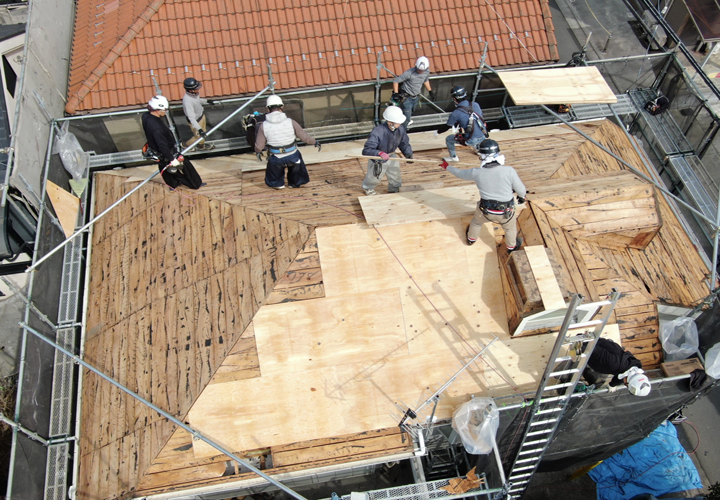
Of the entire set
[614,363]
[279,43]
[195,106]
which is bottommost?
[614,363]

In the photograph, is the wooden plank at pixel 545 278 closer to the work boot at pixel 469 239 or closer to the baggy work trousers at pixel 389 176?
the work boot at pixel 469 239

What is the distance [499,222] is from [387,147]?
213cm

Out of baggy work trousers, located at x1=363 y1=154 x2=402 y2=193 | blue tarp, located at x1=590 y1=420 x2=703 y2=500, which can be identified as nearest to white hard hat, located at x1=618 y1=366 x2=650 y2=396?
blue tarp, located at x1=590 y1=420 x2=703 y2=500

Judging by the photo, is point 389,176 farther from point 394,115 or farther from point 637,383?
point 637,383

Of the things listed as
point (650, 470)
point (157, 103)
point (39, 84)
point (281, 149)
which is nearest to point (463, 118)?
point (281, 149)

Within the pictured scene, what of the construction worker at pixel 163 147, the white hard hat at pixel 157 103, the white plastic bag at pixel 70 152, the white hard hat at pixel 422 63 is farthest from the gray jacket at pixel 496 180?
the white plastic bag at pixel 70 152

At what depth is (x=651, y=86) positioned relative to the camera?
12242mm

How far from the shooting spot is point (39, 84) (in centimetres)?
945

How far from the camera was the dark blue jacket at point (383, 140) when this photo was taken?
7805mm

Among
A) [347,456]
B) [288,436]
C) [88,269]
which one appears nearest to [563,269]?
[347,456]

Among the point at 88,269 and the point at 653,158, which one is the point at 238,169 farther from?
the point at 653,158

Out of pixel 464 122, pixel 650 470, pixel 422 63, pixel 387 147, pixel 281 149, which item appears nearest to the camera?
pixel 387 147

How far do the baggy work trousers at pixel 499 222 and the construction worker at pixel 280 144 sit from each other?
2993 mm

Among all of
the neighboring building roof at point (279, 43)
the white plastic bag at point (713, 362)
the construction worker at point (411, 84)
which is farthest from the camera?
the neighboring building roof at point (279, 43)
